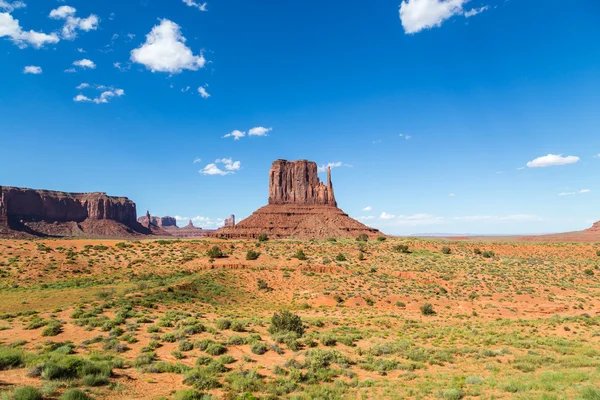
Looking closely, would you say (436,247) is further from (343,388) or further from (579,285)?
(343,388)

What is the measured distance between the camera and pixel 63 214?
6545 inches

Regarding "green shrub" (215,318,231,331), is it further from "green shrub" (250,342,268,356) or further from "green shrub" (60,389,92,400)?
"green shrub" (60,389,92,400)

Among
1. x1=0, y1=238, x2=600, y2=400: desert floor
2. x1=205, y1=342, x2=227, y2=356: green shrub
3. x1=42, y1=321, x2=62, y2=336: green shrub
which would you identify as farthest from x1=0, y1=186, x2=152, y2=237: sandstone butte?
x1=205, y1=342, x2=227, y2=356: green shrub

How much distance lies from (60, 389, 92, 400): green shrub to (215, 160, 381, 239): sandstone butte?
91073 millimetres

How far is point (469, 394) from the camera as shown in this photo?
10547 millimetres

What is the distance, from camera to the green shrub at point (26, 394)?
7.83 m

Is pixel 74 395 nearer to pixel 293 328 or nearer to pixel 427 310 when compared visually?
pixel 293 328

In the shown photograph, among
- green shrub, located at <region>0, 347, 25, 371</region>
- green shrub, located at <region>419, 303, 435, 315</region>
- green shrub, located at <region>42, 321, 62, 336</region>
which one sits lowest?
green shrub, located at <region>419, 303, 435, 315</region>

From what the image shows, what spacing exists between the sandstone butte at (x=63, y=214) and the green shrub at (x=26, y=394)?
14517 cm

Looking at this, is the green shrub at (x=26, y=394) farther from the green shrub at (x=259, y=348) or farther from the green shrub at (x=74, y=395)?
the green shrub at (x=259, y=348)

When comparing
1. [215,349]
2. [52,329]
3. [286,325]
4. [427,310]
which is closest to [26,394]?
[215,349]

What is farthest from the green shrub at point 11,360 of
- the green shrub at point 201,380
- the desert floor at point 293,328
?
the green shrub at point 201,380

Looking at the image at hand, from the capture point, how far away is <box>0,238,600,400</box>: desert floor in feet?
34.7

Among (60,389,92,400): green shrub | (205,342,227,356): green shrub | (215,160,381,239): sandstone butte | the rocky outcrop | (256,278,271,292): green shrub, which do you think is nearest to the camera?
(60,389,92,400): green shrub
